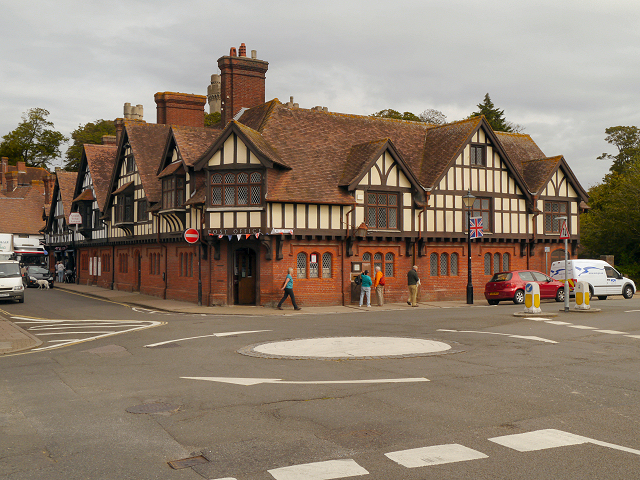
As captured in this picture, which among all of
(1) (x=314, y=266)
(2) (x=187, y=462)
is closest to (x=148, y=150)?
(1) (x=314, y=266)

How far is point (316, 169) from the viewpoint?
29031 millimetres

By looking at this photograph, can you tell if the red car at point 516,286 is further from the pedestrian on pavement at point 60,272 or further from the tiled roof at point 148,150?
the pedestrian on pavement at point 60,272

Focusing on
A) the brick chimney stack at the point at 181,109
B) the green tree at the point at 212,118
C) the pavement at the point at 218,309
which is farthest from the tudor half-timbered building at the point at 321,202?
the green tree at the point at 212,118

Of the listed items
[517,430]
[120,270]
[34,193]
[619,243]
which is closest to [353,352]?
[517,430]

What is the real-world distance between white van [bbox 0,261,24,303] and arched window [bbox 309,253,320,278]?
44.5ft

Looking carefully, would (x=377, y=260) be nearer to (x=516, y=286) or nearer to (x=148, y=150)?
(x=516, y=286)

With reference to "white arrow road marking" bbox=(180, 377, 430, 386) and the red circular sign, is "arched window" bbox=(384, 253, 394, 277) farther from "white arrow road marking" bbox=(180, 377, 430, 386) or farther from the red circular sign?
"white arrow road marking" bbox=(180, 377, 430, 386)

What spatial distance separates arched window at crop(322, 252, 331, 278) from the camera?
93.1 feet

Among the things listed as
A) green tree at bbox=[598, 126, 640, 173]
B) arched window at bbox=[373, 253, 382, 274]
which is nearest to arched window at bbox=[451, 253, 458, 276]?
arched window at bbox=[373, 253, 382, 274]

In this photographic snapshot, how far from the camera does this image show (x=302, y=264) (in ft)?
91.6

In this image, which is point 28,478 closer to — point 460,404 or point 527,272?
point 460,404

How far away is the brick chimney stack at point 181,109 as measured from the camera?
4009cm

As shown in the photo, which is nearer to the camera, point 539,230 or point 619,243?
point 539,230

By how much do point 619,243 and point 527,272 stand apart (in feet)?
90.6
